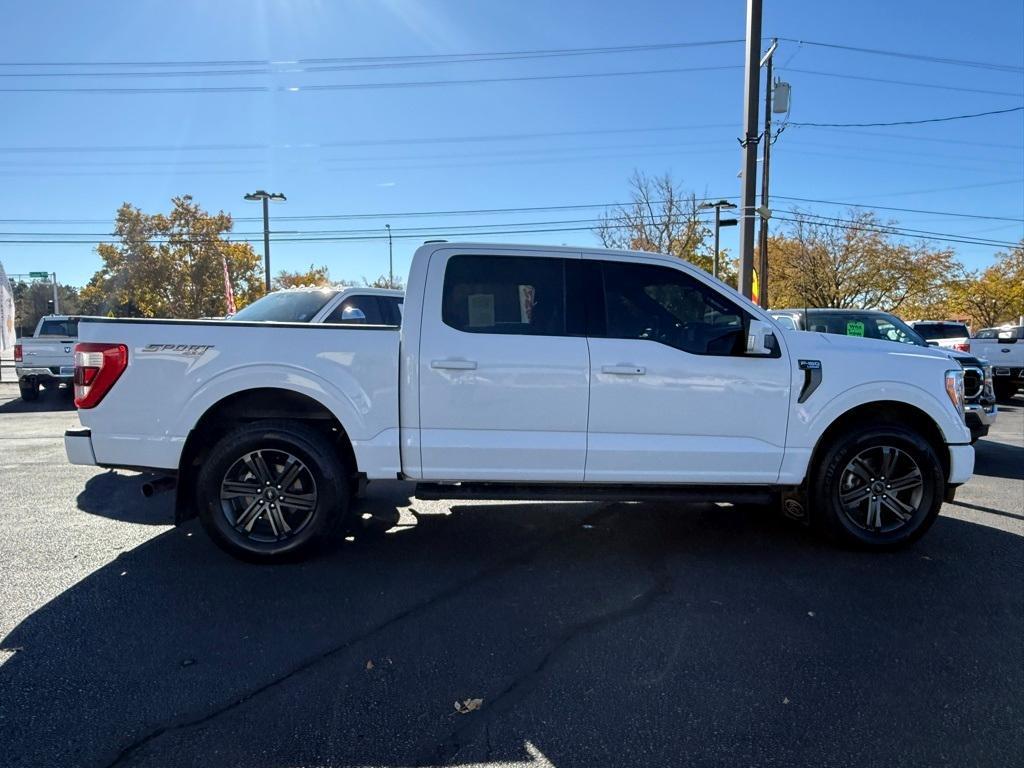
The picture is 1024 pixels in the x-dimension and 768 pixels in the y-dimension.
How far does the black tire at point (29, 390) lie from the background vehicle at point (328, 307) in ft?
30.7

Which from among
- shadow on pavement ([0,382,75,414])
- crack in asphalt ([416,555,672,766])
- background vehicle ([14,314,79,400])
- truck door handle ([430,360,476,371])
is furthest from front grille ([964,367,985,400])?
background vehicle ([14,314,79,400])

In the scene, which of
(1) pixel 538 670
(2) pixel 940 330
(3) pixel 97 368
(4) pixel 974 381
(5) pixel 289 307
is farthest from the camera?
(2) pixel 940 330

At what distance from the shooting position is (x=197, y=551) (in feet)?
14.7

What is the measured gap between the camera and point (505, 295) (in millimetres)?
4258

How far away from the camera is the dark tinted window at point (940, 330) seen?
16.0m

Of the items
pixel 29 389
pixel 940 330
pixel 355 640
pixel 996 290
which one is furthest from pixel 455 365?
pixel 996 290

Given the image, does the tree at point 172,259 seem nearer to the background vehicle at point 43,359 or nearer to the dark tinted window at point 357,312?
the background vehicle at point 43,359

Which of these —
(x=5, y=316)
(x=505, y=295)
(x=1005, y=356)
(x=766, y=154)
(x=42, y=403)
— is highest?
(x=766, y=154)

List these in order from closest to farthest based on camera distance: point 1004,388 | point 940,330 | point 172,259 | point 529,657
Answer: point 529,657 < point 1004,388 < point 940,330 < point 172,259

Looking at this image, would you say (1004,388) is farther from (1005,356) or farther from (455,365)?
(455,365)

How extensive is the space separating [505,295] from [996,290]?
47.1 metres

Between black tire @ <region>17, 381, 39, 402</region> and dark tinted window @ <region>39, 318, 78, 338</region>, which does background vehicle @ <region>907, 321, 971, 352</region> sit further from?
black tire @ <region>17, 381, 39, 402</region>

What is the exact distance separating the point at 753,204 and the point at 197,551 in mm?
9392

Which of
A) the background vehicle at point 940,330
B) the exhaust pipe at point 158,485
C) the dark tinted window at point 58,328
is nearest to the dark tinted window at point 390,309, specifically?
the exhaust pipe at point 158,485
